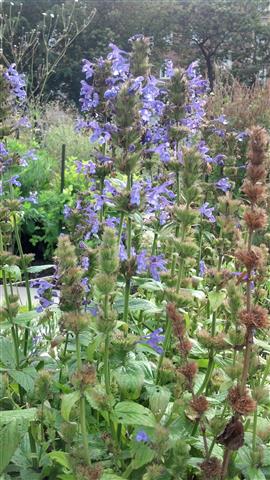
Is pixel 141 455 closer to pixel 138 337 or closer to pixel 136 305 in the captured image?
pixel 138 337

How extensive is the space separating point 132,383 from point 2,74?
4.31ft

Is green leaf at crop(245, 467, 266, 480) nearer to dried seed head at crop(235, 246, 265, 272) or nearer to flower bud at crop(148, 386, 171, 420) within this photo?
flower bud at crop(148, 386, 171, 420)

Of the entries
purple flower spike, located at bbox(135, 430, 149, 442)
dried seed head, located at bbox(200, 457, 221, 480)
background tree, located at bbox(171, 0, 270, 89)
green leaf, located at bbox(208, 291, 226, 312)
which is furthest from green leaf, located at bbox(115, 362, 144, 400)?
background tree, located at bbox(171, 0, 270, 89)

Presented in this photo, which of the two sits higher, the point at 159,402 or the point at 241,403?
the point at 241,403

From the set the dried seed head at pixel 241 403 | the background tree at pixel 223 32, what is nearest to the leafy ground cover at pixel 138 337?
the dried seed head at pixel 241 403

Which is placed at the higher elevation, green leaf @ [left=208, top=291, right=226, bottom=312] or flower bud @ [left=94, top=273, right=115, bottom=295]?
flower bud @ [left=94, top=273, right=115, bottom=295]

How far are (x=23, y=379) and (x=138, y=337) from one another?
0.40m

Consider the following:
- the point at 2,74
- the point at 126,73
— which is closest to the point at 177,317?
the point at 126,73

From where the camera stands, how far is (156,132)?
2416 mm

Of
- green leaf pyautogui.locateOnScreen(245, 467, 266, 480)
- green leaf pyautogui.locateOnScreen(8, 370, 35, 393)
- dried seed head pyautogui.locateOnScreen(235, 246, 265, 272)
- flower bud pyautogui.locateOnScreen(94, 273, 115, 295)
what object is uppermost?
dried seed head pyautogui.locateOnScreen(235, 246, 265, 272)

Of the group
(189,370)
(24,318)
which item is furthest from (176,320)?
(24,318)

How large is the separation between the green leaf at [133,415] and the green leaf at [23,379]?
0.38 meters

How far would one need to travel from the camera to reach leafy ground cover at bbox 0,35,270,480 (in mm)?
1211

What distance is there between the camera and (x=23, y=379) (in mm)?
1804
